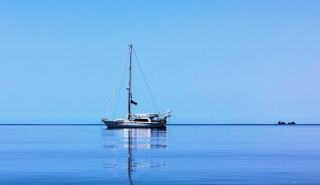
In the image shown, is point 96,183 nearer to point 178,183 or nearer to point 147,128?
point 178,183

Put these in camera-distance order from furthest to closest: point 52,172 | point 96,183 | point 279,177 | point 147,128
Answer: point 147,128
point 52,172
point 279,177
point 96,183

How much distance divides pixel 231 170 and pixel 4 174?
16251mm

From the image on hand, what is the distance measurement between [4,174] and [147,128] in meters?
131

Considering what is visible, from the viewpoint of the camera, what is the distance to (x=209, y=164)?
144 feet

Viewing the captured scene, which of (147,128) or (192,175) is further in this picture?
(147,128)

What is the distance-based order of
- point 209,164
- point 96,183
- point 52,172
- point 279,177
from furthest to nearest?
point 209,164
point 52,172
point 279,177
point 96,183

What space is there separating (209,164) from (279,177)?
996cm

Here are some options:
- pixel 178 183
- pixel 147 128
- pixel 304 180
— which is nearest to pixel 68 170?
pixel 178 183

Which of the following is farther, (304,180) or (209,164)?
(209,164)

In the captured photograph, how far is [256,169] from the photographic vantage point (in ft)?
130

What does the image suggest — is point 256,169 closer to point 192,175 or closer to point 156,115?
point 192,175

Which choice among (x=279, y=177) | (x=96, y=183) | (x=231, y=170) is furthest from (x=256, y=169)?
(x=96, y=183)

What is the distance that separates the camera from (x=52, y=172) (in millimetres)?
37531

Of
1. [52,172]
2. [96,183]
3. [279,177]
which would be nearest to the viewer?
[96,183]
